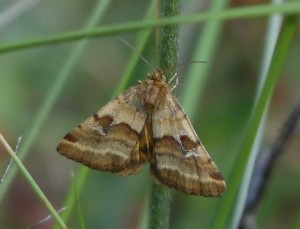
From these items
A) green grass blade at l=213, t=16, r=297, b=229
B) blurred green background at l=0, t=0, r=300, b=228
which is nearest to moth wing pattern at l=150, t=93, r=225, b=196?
green grass blade at l=213, t=16, r=297, b=229

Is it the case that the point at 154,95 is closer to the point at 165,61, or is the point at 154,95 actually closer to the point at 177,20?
the point at 165,61

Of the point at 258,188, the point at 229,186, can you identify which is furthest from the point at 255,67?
the point at 229,186

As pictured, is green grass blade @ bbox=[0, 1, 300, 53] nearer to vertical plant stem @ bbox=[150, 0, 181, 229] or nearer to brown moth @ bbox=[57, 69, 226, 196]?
vertical plant stem @ bbox=[150, 0, 181, 229]

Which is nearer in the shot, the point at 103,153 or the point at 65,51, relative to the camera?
the point at 103,153

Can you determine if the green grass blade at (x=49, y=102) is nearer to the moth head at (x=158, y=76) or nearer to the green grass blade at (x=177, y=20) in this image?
the moth head at (x=158, y=76)

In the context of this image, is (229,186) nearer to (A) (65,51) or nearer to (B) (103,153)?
(B) (103,153)

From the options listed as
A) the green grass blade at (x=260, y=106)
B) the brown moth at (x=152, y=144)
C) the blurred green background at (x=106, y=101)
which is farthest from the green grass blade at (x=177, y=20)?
the blurred green background at (x=106, y=101)
